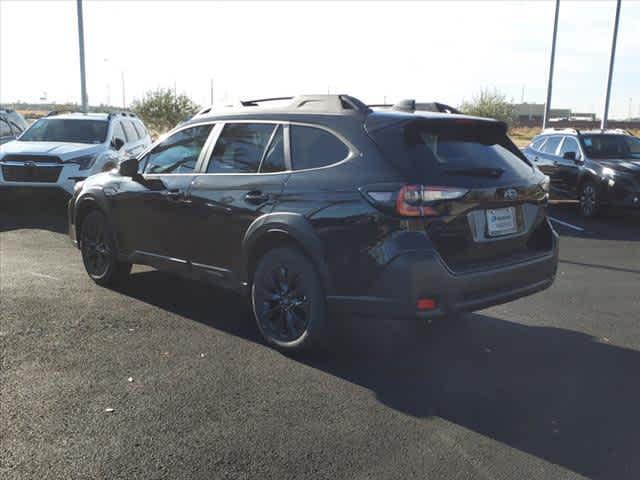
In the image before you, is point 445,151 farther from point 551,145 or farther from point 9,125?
point 9,125

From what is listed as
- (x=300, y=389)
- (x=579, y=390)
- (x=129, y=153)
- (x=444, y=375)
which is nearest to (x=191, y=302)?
(x=300, y=389)

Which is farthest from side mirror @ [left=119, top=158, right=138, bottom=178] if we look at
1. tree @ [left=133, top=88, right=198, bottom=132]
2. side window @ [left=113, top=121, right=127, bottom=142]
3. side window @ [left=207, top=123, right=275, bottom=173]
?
tree @ [left=133, top=88, right=198, bottom=132]

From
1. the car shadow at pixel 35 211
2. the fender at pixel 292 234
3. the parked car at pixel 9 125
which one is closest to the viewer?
the fender at pixel 292 234

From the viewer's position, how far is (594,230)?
1123 cm

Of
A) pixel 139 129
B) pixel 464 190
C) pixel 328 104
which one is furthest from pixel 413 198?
pixel 139 129

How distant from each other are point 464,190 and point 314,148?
1.15m

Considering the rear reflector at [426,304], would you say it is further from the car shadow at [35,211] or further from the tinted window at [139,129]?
the tinted window at [139,129]

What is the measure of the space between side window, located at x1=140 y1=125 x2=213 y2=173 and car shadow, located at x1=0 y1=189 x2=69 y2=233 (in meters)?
5.08

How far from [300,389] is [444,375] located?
1.02 metres

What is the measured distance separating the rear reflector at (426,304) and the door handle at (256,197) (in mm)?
1421

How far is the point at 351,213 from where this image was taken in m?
4.33

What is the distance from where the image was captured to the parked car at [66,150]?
11352mm

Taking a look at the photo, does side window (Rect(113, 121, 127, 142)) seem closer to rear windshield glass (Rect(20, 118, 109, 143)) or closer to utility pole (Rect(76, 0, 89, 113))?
rear windshield glass (Rect(20, 118, 109, 143))

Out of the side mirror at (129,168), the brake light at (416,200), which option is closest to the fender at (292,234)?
the brake light at (416,200)
